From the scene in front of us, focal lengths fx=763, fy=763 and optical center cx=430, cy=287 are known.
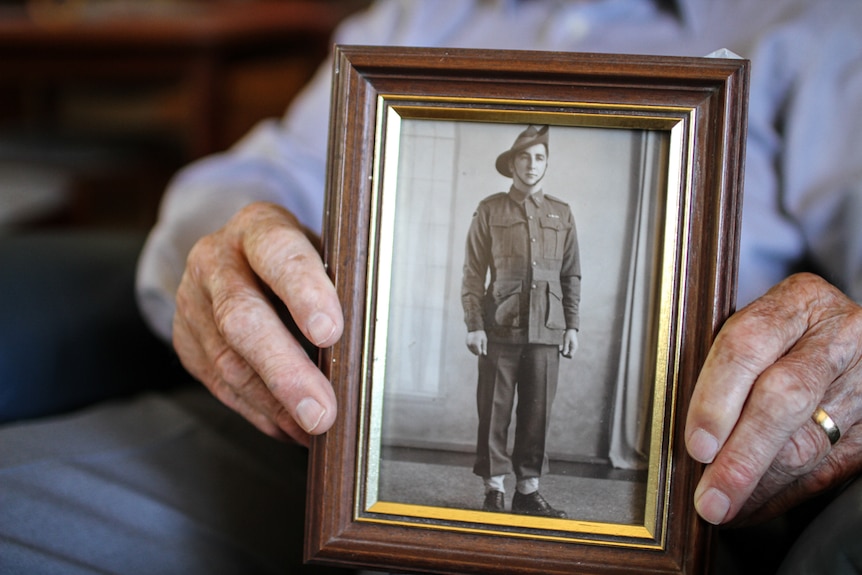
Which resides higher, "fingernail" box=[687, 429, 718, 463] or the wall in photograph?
the wall in photograph

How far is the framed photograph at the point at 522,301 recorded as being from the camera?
15.9 inches

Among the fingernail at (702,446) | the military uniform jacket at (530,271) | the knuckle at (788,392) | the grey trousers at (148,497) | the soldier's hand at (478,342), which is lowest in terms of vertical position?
the grey trousers at (148,497)

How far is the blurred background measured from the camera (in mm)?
1568

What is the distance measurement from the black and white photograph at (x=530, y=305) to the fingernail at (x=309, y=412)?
0.14ft

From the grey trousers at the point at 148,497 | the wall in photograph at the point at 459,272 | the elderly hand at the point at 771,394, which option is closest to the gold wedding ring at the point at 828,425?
the elderly hand at the point at 771,394

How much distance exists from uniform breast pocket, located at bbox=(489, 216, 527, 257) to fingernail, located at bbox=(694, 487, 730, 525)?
16cm

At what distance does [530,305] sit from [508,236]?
0.13 ft

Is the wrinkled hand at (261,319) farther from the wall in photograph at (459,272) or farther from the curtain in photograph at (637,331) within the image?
Answer: the curtain in photograph at (637,331)

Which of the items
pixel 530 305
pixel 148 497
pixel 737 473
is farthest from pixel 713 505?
pixel 148 497

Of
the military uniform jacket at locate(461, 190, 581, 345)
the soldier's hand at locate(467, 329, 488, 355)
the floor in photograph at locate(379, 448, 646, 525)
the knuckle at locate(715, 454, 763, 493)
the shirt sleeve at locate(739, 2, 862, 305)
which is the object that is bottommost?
the floor in photograph at locate(379, 448, 646, 525)

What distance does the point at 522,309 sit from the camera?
0.42 meters

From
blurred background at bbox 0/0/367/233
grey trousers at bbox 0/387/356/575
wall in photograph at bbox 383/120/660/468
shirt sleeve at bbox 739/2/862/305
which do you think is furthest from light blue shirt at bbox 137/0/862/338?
blurred background at bbox 0/0/367/233

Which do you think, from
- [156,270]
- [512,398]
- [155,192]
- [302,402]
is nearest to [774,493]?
[512,398]

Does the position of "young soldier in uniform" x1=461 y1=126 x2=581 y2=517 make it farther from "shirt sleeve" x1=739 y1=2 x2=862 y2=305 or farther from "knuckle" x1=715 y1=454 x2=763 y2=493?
"shirt sleeve" x1=739 y1=2 x2=862 y2=305
